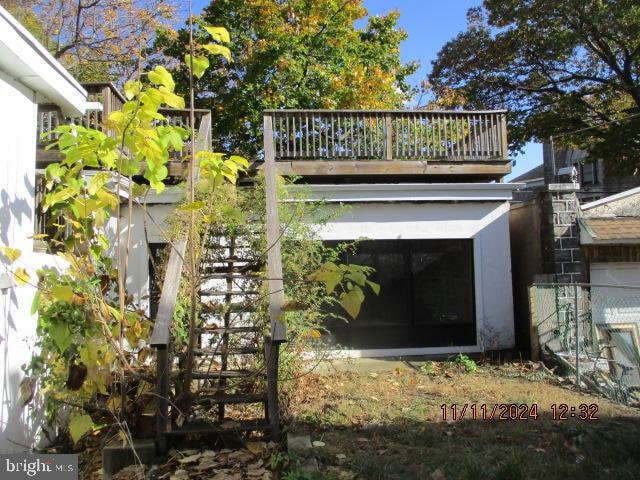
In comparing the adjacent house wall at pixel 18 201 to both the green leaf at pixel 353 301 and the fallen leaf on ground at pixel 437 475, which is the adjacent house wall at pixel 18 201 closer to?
the green leaf at pixel 353 301

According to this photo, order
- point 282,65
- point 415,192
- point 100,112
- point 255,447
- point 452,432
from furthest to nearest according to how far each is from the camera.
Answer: point 282,65
point 415,192
point 100,112
point 452,432
point 255,447

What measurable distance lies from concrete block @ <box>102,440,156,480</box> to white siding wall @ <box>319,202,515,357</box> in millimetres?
5076

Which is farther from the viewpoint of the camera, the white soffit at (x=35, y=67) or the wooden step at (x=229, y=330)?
the wooden step at (x=229, y=330)

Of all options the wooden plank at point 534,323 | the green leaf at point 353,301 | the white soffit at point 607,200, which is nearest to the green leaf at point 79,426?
the green leaf at point 353,301

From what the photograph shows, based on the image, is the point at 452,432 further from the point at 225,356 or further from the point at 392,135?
the point at 392,135

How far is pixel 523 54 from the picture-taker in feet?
58.7

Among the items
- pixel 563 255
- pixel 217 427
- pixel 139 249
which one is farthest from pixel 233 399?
pixel 563 255

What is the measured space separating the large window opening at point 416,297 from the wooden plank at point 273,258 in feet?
9.31

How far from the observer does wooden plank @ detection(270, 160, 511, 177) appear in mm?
9148

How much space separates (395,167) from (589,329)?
392cm

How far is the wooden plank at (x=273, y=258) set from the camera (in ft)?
14.1

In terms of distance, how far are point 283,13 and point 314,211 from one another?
9595 millimetres

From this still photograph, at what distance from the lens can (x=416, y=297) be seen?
30.4 ft

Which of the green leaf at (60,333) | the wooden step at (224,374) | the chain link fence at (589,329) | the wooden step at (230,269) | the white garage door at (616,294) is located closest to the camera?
the green leaf at (60,333)
